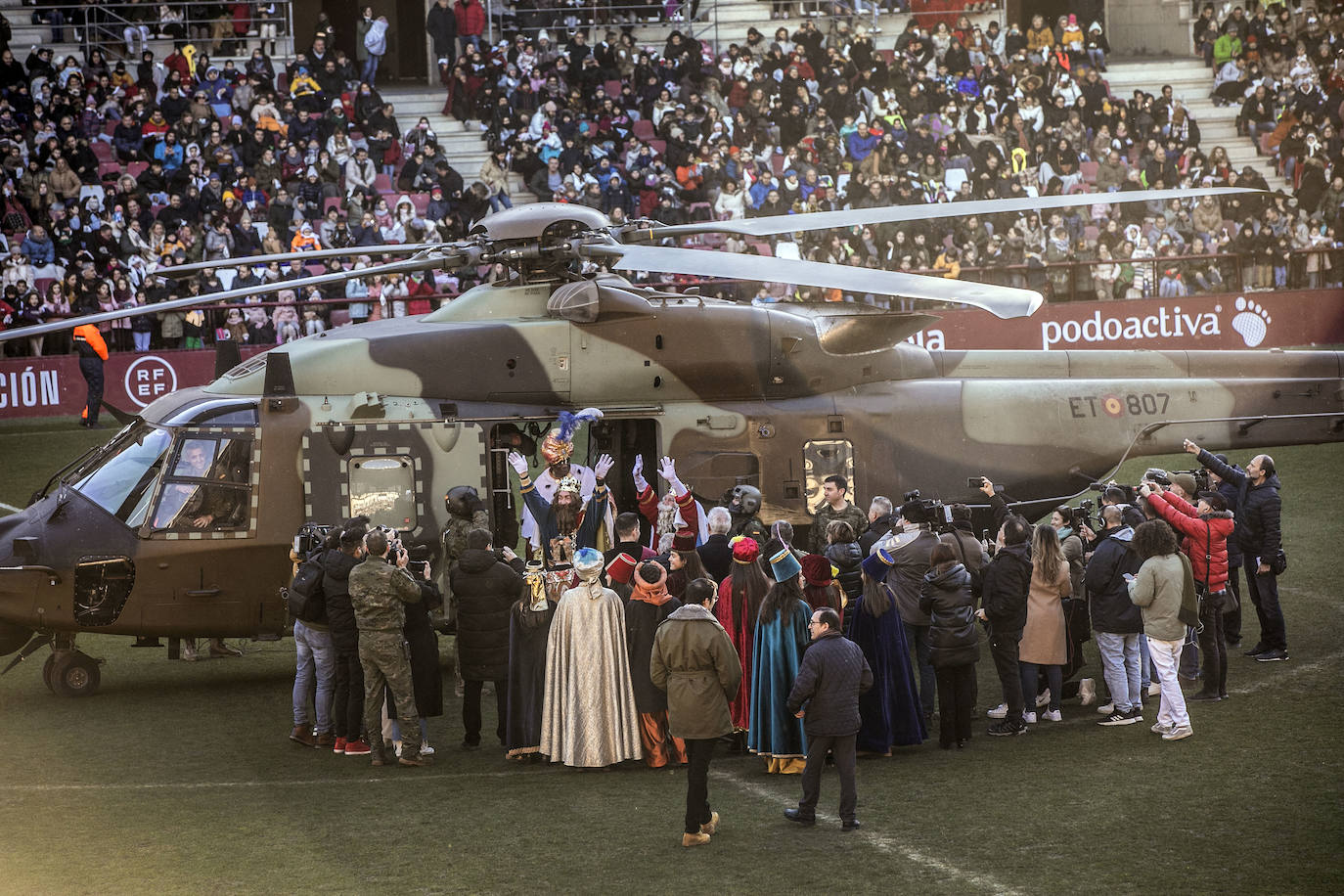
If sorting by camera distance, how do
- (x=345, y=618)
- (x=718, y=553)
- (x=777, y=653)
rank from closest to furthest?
(x=777, y=653), (x=345, y=618), (x=718, y=553)

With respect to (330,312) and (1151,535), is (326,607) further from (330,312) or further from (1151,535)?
(330,312)

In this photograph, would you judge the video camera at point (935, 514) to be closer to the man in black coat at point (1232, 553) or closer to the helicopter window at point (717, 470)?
the helicopter window at point (717, 470)

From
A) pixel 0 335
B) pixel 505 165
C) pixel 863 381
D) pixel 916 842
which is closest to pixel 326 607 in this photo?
pixel 0 335

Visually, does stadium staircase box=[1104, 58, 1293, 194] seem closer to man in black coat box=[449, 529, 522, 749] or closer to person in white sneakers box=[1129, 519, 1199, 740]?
person in white sneakers box=[1129, 519, 1199, 740]

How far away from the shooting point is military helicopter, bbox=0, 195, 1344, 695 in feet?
38.5

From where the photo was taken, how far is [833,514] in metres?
11.5

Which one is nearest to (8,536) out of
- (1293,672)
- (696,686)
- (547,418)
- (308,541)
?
(308,541)

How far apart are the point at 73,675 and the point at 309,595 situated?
3200mm

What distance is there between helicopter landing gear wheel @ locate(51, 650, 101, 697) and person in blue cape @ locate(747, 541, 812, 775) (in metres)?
5.98

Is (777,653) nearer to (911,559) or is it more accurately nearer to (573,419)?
(911,559)

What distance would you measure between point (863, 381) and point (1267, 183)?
19472mm

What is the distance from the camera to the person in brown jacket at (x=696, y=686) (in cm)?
822

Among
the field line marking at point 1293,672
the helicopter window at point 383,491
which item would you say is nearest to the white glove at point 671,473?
the helicopter window at point 383,491

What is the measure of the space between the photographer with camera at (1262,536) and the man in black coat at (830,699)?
4.98 meters
